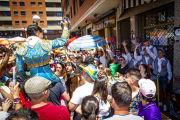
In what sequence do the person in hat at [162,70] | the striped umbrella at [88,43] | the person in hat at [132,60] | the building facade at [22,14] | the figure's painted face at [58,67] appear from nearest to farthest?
the figure's painted face at [58,67]
the person in hat at [162,70]
the person in hat at [132,60]
the striped umbrella at [88,43]
the building facade at [22,14]

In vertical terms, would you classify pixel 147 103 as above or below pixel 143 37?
below

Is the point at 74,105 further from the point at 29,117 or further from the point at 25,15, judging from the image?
the point at 25,15

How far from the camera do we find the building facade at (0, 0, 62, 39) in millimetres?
36875

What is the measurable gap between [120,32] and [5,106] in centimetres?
683

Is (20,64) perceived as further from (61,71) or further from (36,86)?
(61,71)

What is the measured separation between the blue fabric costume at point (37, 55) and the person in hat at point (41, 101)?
540 mm

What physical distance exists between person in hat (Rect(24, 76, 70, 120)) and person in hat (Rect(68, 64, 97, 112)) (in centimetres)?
47

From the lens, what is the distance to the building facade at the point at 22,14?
36875 mm

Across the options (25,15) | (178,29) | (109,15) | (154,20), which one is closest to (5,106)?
(178,29)

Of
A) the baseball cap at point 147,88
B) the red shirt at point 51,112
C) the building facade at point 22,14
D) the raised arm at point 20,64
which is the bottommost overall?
the red shirt at point 51,112

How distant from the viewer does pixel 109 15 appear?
8.43m

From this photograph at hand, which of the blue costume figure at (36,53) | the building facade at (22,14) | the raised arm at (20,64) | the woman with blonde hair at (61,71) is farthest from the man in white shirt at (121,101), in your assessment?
the building facade at (22,14)

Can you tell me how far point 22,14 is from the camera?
3791cm

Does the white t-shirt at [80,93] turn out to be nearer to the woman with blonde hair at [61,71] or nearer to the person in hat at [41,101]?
the person in hat at [41,101]
